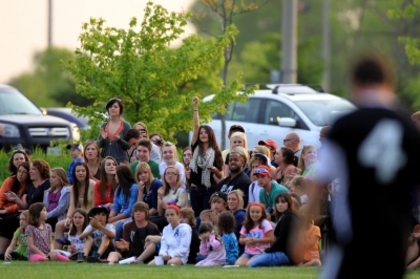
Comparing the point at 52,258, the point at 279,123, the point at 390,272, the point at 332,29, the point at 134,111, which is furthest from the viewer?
the point at 332,29

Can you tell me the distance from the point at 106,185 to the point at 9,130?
34.9 ft

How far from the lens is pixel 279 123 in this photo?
24.4m

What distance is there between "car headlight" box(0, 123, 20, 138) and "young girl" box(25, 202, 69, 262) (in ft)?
36.9

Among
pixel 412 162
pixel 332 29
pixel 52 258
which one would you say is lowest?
pixel 52 258

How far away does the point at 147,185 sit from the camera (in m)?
17.2

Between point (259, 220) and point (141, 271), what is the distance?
1731 mm

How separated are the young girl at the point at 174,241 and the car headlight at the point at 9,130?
507 inches

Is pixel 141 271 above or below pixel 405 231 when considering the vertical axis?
below

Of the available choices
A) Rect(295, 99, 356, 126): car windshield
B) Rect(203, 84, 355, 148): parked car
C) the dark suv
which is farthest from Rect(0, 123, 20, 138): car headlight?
Rect(295, 99, 356, 126): car windshield

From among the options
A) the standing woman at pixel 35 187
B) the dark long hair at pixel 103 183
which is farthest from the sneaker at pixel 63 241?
the standing woman at pixel 35 187

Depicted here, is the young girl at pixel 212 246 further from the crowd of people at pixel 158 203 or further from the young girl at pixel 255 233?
the young girl at pixel 255 233

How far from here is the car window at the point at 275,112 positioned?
25.1 m

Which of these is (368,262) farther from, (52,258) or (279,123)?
(279,123)

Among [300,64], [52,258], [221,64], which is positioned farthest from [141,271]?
[300,64]
